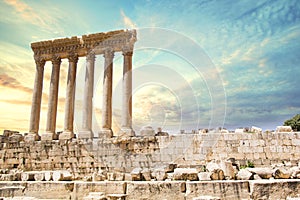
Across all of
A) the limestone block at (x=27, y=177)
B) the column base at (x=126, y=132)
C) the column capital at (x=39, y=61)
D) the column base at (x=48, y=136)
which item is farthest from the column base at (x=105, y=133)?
the column capital at (x=39, y=61)

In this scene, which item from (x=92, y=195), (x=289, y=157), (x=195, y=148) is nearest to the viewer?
(x=92, y=195)

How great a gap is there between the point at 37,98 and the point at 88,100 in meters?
4.43

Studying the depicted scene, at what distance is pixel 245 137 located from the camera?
13617mm

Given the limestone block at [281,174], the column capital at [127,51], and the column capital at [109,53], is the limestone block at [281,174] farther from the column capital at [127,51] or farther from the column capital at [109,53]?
the column capital at [109,53]

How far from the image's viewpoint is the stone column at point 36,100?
19328 millimetres

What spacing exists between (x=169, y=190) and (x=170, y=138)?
25.3 feet

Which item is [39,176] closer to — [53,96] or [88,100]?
[88,100]

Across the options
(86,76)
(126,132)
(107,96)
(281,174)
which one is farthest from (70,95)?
(281,174)

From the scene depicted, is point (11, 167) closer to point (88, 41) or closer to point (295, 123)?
point (88, 41)

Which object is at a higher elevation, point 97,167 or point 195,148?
point 195,148

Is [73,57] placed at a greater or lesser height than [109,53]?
greater

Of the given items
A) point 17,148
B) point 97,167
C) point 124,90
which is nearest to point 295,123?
point 124,90

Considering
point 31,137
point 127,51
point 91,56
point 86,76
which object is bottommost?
point 31,137

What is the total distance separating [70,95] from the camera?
768 inches
